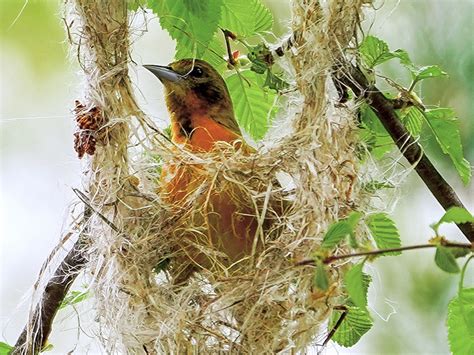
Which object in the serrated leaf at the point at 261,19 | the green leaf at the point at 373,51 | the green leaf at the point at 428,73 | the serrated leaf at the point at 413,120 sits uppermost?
the serrated leaf at the point at 261,19

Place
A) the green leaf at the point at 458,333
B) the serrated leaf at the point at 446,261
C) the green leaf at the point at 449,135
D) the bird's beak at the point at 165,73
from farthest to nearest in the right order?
the bird's beak at the point at 165,73, the green leaf at the point at 449,135, the green leaf at the point at 458,333, the serrated leaf at the point at 446,261

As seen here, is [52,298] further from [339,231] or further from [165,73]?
[339,231]

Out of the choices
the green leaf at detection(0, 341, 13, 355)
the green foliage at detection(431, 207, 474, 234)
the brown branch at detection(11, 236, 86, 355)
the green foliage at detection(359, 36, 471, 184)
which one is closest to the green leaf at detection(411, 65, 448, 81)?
the green foliage at detection(359, 36, 471, 184)

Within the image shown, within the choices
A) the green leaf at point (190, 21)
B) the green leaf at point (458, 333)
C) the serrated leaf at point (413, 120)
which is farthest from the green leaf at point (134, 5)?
the green leaf at point (458, 333)

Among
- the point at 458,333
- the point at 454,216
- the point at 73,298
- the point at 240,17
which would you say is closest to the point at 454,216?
the point at 454,216

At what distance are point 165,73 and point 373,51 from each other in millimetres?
459

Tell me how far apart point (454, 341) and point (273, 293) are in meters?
0.29

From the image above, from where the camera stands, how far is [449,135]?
1476mm

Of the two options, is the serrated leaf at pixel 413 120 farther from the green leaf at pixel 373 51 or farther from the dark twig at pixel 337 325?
the dark twig at pixel 337 325

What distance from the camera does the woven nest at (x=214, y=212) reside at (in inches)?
55.4

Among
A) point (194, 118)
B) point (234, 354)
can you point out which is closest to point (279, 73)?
point (194, 118)

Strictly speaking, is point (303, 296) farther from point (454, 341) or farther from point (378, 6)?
point (378, 6)

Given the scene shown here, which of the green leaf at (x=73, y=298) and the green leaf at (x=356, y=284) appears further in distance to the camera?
the green leaf at (x=73, y=298)

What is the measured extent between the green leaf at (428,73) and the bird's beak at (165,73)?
1.70ft
